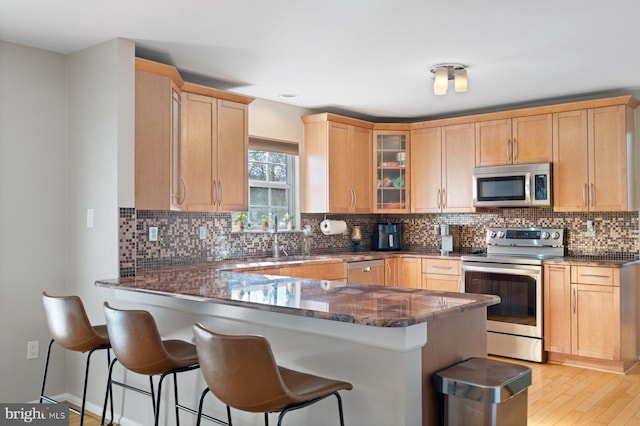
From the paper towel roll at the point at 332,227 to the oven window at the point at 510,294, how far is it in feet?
4.59

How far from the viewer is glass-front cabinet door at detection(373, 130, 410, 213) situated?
19.7 ft

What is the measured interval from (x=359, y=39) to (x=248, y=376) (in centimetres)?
232

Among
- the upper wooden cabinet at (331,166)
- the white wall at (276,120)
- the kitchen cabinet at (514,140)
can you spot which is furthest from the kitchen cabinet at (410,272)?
the white wall at (276,120)

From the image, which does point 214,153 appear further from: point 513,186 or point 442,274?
point 513,186

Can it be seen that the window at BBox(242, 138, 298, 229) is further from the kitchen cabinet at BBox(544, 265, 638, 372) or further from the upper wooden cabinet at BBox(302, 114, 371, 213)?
the kitchen cabinet at BBox(544, 265, 638, 372)

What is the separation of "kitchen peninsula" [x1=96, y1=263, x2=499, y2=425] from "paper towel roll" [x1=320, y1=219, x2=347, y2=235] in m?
2.63

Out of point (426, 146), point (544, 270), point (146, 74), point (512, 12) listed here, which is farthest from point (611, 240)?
point (146, 74)

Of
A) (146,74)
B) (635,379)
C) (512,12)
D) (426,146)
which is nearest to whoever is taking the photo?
(512,12)

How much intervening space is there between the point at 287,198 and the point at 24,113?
101 inches

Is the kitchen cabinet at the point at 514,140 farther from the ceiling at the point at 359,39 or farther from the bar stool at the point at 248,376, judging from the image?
the bar stool at the point at 248,376

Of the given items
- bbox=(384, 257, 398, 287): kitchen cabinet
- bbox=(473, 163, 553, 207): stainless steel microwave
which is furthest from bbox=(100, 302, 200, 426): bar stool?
bbox=(473, 163, 553, 207): stainless steel microwave

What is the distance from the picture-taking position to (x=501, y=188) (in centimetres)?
533

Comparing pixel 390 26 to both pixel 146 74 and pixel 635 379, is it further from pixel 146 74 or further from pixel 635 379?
pixel 635 379

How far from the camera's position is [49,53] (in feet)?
12.1
